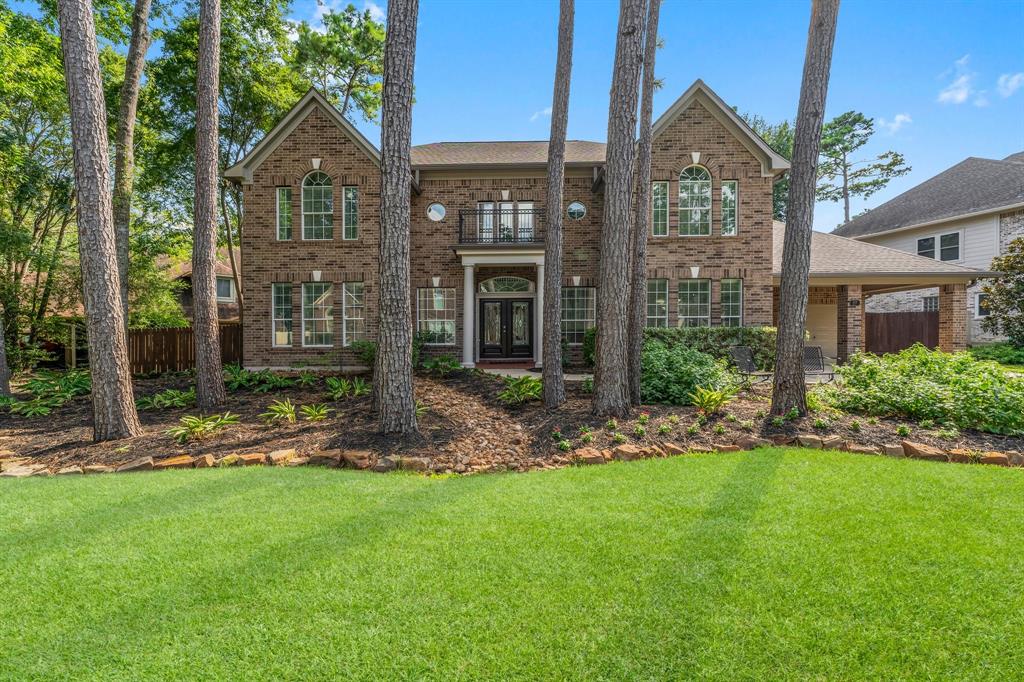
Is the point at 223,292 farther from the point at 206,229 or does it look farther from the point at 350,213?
the point at 206,229

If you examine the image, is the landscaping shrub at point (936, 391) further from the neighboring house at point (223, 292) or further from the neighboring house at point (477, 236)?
the neighboring house at point (223, 292)

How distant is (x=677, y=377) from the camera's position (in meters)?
7.54

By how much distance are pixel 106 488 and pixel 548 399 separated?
17.6ft

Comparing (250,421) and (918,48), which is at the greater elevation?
(918,48)

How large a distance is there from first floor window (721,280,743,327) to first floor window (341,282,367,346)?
33.2 feet

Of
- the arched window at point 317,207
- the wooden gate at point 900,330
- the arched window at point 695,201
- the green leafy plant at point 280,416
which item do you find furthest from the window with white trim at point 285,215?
the wooden gate at point 900,330

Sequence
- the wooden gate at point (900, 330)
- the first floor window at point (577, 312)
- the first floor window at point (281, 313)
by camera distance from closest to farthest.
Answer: the first floor window at point (281, 313) < the first floor window at point (577, 312) < the wooden gate at point (900, 330)

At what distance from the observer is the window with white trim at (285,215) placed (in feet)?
42.0

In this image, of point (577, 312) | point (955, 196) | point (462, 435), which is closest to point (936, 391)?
point (462, 435)

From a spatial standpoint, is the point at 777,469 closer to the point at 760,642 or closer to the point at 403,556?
the point at 760,642

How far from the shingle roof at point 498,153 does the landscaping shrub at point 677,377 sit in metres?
7.07

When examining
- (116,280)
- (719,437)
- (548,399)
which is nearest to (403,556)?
(719,437)

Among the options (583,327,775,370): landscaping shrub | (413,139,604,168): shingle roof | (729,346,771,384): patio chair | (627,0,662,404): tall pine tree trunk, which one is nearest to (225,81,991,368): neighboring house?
(413,139,604,168): shingle roof

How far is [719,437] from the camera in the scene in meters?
5.61
